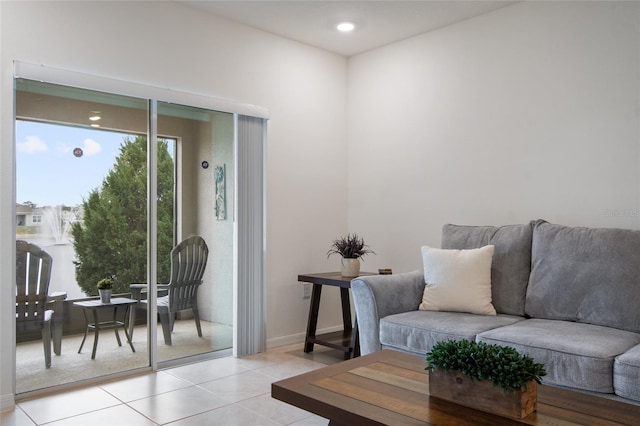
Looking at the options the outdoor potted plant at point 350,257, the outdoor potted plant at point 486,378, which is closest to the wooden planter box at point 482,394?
the outdoor potted plant at point 486,378

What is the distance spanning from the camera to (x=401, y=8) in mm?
3688

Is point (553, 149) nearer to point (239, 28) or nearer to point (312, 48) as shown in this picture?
point (312, 48)

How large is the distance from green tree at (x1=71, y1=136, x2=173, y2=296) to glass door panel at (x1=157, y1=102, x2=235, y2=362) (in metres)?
0.03

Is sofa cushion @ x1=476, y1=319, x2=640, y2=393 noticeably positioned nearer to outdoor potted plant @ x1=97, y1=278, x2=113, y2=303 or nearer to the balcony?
the balcony

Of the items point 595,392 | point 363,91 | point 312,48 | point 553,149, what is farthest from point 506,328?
point 312,48

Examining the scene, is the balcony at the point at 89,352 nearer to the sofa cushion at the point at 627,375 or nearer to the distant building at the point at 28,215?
the distant building at the point at 28,215

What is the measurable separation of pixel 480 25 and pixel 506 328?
2.32 m

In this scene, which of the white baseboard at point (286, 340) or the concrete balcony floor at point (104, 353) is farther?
the white baseboard at point (286, 340)

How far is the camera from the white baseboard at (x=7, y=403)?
2809mm

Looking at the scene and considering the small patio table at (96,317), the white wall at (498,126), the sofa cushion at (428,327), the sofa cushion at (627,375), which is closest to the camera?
the sofa cushion at (627,375)

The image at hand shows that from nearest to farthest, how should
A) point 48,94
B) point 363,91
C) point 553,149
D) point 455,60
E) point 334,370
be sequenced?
point 334,370 → point 48,94 → point 553,149 → point 455,60 → point 363,91

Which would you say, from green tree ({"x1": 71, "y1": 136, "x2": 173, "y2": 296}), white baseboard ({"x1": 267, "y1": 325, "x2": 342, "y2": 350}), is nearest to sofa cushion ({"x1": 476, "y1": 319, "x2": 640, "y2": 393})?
white baseboard ({"x1": 267, "y1": 325, "x2": 342, "y2": 350})

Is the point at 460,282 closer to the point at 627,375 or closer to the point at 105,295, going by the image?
the point at 627,375

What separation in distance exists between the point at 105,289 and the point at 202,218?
0.86 metres
